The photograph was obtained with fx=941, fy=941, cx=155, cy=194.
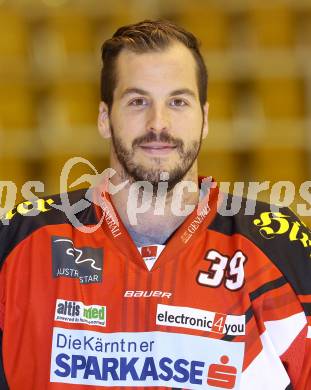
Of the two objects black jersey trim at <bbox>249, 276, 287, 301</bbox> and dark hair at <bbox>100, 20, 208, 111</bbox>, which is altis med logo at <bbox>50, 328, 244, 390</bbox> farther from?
dark hair at <bbox>100, 20, 208, 111</bbox>

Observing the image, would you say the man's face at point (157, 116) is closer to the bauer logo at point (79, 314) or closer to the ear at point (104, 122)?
the ear at point (104, 122)

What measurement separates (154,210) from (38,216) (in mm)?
245

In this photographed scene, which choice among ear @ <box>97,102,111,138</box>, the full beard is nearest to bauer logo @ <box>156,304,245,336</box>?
the full beard

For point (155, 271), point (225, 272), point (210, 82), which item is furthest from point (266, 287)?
point (210, 82)

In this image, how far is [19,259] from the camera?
1.89 metres

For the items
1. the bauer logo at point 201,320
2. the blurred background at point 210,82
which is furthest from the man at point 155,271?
the blurred background at point 210,82

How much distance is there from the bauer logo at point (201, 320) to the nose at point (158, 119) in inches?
14.1

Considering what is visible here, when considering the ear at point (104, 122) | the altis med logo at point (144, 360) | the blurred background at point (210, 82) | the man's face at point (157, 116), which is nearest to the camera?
the altis med logo at point (144, 360)

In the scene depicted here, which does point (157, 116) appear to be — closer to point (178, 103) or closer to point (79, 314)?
point (178, 103)

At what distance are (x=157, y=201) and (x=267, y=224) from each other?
0.24 meters

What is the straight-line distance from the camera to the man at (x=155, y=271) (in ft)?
6.03

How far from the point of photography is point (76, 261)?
1920mm

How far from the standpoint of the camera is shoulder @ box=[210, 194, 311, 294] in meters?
1.90

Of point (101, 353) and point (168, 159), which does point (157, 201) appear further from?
point (101, 353)
